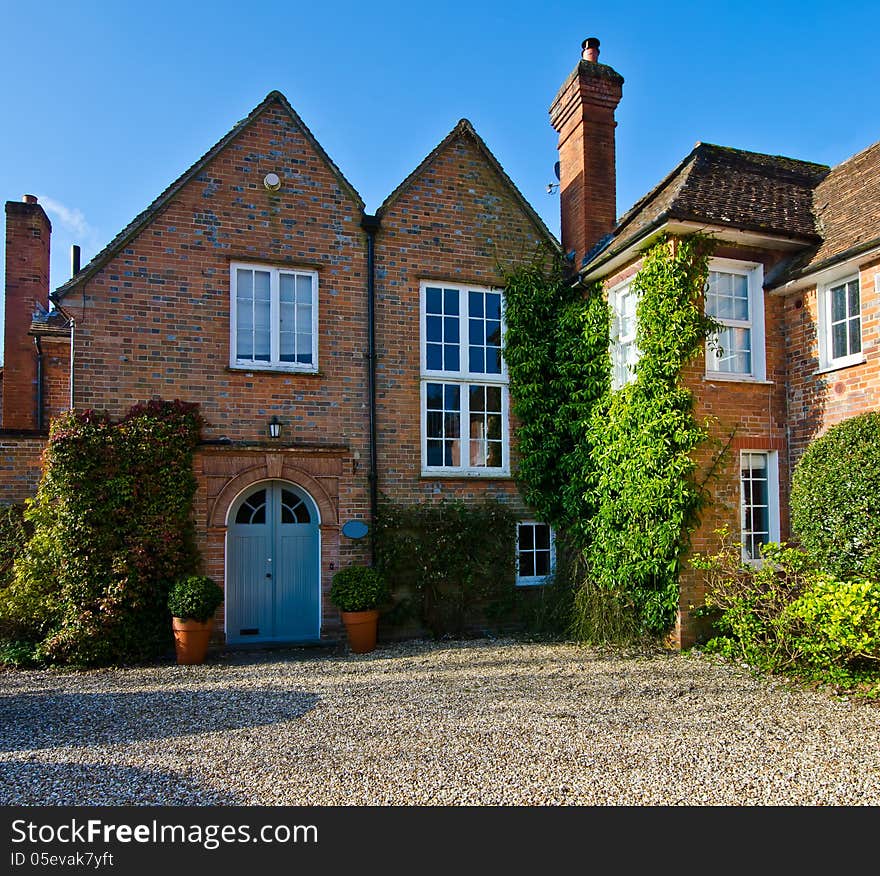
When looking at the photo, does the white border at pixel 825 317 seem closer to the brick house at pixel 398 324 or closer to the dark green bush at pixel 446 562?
the brick house at pixel 398 324

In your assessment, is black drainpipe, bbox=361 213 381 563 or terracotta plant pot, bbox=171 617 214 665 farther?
black drainpipe, bbox=361 213 381 563

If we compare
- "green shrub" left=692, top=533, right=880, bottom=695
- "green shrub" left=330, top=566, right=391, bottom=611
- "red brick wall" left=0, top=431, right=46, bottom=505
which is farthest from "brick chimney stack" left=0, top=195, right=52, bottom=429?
"green shrub" left=692, top=533, right=880, bottom=695

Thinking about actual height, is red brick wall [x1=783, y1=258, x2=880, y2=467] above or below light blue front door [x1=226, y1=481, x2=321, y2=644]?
above

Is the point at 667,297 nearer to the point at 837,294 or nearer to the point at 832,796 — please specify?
the point at 837,294

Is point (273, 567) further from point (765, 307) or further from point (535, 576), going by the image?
point (765, 307)

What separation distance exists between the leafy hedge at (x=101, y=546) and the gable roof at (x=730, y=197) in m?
7.62

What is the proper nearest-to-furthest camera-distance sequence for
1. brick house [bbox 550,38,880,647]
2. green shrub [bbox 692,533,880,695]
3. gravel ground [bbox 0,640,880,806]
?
gravel ground [bbox 0,640,880,806]
green shrub [bbox 692,533,880,695]
brick house [bbox 550,38,880,647]

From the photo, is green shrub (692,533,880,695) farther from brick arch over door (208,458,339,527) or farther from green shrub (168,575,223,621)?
green shrub (168,575,223,621)

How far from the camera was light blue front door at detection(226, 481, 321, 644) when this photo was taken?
1088 cm

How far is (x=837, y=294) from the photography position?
10.2 m

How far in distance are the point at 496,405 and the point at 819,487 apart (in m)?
5.23

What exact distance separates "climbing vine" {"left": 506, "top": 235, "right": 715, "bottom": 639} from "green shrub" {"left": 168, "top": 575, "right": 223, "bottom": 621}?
527 cm

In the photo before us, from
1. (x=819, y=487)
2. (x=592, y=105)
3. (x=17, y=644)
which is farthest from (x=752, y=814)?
(x=592, y=105)

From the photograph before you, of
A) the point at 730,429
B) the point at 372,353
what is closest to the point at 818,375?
the point at 730,429
